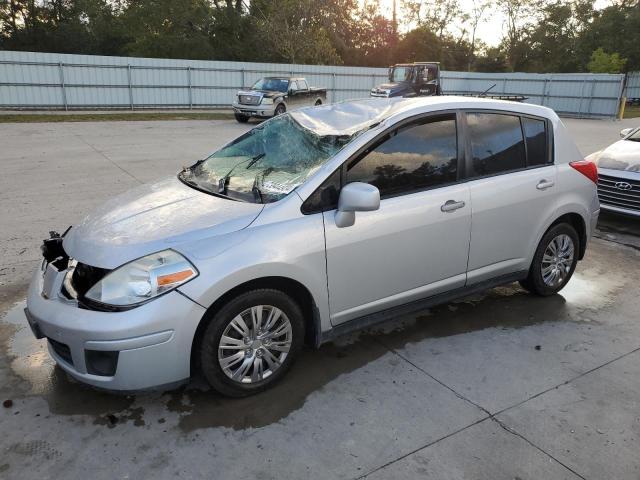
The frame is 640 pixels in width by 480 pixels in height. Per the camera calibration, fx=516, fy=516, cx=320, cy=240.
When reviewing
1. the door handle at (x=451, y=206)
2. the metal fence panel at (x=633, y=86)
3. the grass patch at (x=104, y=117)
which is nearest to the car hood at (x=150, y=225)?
the door handle at (x=451, y=206)

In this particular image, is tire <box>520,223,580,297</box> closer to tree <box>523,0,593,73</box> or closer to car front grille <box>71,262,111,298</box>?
car front grille <box>71,262,111,298</box>

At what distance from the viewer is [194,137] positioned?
14.8m

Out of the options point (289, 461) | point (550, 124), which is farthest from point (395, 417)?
point (550, 124)

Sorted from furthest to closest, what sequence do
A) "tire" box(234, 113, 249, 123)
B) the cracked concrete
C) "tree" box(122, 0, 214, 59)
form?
"tree" box(122, 0, 214, 59) → "tire" box(234, 113, 249, 123) → the cracked concrete

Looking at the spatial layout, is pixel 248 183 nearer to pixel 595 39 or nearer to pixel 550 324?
pixel 550 324

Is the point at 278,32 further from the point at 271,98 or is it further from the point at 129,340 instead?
the point at 129,340

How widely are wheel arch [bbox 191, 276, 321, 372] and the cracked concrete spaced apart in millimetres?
316

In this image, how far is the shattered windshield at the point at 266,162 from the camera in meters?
3.27

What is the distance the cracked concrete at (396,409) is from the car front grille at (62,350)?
328mm

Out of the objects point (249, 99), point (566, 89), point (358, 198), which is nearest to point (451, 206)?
point (358, 198)

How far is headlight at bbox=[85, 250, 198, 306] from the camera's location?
8.79 ft

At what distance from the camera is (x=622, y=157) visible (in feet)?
23.3

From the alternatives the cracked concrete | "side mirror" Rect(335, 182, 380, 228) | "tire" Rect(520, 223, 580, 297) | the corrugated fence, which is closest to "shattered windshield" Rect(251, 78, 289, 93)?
the corrugated fence

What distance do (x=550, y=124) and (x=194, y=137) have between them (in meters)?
12.0
